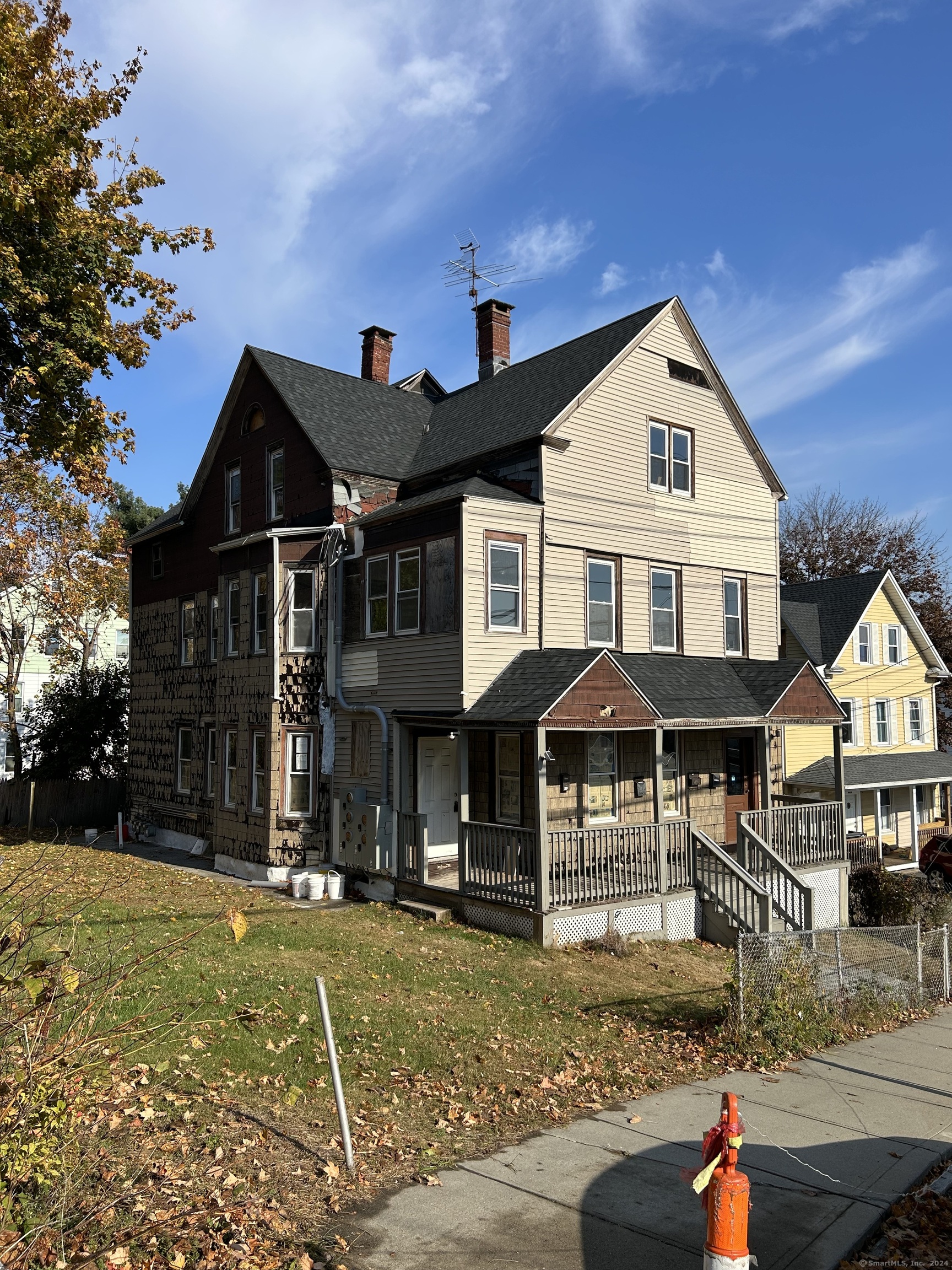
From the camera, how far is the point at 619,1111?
878 centimetres

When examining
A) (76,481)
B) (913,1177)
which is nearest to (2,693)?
(76,481)

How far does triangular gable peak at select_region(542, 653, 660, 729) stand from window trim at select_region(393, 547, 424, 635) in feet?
12.1

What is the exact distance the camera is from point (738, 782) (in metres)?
21.5

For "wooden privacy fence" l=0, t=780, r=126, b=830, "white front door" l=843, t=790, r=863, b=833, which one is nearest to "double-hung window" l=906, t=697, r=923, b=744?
"white front door" l=843, t=790, r=863, b=833

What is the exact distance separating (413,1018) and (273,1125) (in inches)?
129

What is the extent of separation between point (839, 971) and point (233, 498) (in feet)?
57.5

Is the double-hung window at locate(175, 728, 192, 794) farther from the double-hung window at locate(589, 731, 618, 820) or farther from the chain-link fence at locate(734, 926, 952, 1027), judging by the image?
the chain-link fence at locate(734, 926, 952, 1027)

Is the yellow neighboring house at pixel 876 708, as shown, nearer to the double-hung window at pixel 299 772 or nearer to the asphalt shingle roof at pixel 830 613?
the asphalt shingle roof at pixel 830 613

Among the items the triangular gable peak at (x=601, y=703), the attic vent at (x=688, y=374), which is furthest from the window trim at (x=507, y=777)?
the attic vent at (x=688, y=374)

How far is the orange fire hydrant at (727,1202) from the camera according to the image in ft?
17.4

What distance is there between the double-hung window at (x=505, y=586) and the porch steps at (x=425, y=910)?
5.02 meters

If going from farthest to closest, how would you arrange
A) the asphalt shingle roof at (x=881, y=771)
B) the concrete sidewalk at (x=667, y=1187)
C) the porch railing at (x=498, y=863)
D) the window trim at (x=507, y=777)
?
the asphalt shingle roof at (x=881, y=771) → the window trim at (x=507, y=777) → the porch railing at (x=498, y=863) → the concrete sidewalk at (x=667, y=1187)

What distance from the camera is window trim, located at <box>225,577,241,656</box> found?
21484mm

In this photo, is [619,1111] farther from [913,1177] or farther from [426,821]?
[426,821]
